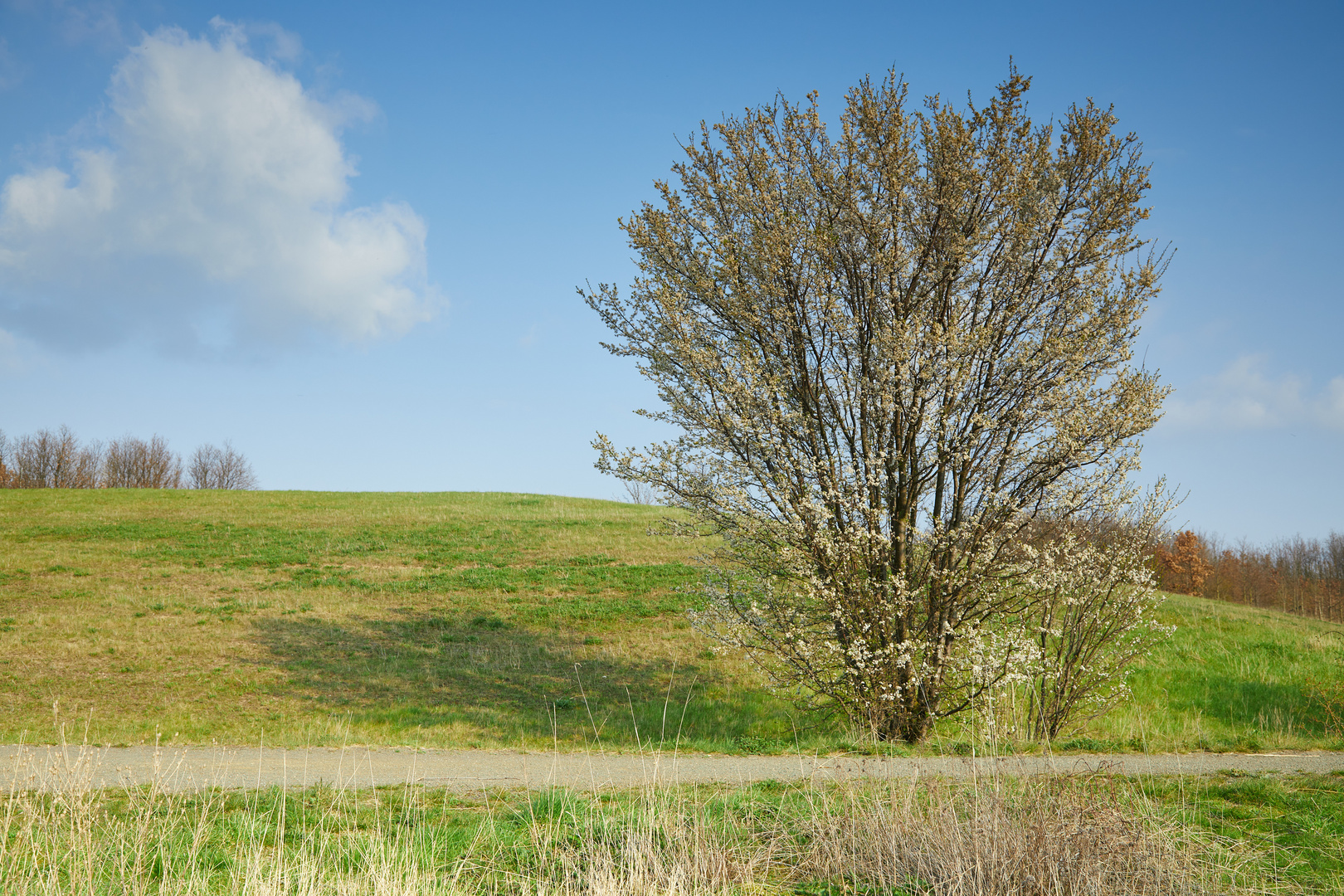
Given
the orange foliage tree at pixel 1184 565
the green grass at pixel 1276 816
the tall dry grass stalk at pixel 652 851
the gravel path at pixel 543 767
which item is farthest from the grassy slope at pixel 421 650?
the orange foliage tree at pixel 1184 565

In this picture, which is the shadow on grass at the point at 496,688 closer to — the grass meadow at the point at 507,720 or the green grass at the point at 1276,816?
the grass meadow at the point at 507,720

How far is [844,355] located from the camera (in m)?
10.8

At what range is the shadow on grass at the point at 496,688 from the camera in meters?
12.6

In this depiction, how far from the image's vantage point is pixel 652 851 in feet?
16.4

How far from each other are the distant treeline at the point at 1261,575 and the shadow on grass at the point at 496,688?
23.0m

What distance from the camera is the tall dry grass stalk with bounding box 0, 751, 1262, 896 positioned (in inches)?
180

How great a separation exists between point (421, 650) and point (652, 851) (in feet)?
48.1

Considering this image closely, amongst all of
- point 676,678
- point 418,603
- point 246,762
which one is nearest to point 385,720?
point 246,762

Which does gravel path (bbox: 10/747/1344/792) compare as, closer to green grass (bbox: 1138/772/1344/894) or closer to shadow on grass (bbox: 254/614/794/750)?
green grass (bbox: 1138/772/1344/894)

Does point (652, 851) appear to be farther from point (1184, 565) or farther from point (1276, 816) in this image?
point (1184, 565)

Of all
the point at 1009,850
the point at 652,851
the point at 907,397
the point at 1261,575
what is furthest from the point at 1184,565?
the point at 652,851

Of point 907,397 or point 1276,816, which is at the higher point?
point 907,397

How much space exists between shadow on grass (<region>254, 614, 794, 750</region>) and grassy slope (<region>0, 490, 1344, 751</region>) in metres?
0.07

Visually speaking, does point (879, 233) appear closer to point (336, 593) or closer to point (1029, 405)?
point (1029, 405)
